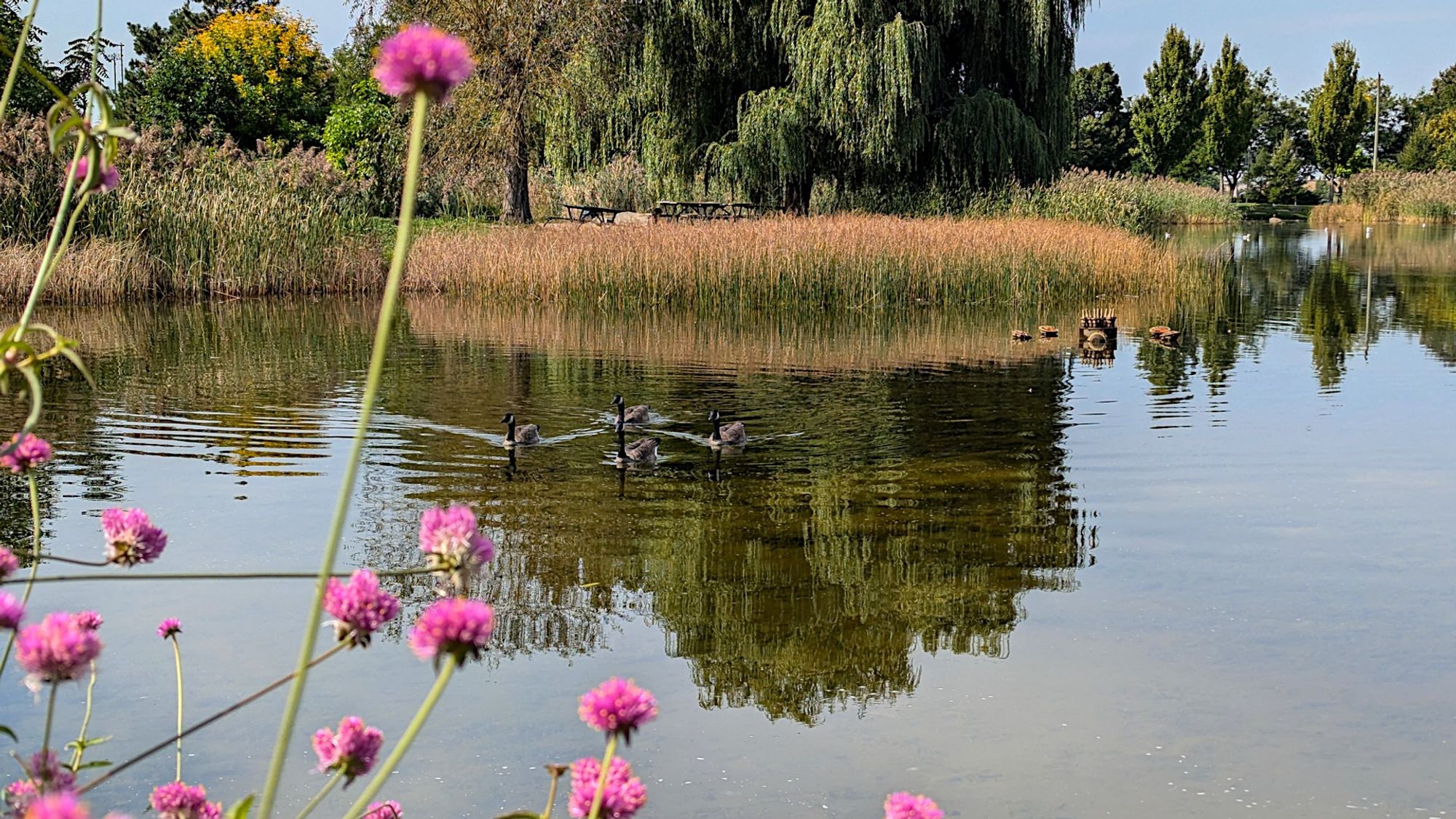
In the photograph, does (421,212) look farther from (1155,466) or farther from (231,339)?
(1155,466)

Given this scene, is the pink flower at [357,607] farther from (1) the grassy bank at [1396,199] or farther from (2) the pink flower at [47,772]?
(1) the grassy bank at [1396,199]

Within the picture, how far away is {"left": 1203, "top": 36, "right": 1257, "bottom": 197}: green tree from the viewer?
205ft

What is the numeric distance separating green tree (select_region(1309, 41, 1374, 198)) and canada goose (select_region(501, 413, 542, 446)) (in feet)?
208

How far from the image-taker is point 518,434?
9.62m

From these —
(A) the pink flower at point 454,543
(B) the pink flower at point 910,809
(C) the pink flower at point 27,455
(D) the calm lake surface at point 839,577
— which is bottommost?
(D) the calm lake surface at point 839,577

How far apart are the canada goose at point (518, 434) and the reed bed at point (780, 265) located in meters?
10.4

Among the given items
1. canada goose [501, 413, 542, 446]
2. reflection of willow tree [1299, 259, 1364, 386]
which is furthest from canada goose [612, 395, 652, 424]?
reflection of willow tree [1299, 259, 1364, 386]

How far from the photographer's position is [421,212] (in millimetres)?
35312

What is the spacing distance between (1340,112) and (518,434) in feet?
215

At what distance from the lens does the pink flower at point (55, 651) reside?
1.57 meters

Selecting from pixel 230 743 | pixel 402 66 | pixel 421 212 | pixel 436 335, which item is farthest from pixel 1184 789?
pixel 421 212

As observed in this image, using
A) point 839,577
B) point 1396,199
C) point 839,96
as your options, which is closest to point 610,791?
point 839,577

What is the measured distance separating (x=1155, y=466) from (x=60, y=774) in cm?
810

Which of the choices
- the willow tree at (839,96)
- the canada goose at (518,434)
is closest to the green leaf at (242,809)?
the canada goose at (518,434)
